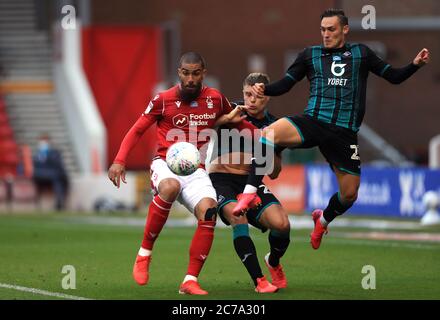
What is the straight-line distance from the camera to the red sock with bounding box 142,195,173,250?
33.3 ft

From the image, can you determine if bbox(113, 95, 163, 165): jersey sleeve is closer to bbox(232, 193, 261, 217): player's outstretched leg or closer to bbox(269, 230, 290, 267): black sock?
bbox(232, 193, 261, 217): player's outstretched leg

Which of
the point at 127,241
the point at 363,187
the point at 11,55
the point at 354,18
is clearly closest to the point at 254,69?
the point at 354,18

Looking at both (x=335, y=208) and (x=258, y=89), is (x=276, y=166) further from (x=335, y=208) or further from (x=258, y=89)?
(x=335, y=208)

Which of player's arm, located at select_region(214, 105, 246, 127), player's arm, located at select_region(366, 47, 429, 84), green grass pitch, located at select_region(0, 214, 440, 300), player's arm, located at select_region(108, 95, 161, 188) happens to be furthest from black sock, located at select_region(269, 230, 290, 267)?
player's arm, located at select_region(366, 47, 429, 84)

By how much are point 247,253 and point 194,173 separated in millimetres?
854

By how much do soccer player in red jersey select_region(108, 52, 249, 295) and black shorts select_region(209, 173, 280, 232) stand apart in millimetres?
490

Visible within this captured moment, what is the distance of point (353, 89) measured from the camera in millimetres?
10977

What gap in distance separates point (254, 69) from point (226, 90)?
141cm

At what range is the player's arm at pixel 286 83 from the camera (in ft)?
35.1

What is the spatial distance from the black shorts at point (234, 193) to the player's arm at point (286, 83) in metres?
0.86

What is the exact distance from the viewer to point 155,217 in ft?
33.5

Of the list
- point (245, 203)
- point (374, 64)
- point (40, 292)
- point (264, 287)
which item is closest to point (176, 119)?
point (245, 203)

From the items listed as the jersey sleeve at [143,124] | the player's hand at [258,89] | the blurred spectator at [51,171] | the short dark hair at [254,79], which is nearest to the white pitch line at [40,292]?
the jersey sleeve at [143,124]
